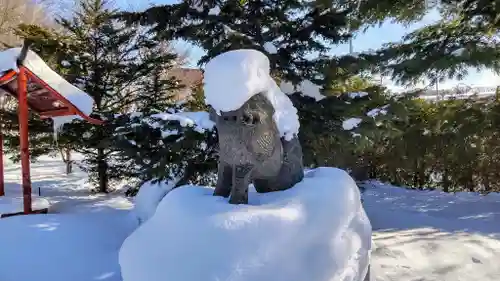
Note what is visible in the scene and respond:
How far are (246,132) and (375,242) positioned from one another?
2553 millimetres

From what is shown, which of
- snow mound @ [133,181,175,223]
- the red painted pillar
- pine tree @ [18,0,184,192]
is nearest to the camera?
snow mound @ [133,181,175,223]

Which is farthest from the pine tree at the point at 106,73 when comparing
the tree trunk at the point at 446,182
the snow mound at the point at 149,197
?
the tree trunk at the point at 446,182

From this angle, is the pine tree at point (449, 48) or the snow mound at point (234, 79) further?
the pine tree at point (449, 48)

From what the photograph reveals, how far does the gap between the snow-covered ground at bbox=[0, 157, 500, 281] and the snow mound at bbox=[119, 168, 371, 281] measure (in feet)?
4.11

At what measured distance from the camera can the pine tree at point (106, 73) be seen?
23.6 feet

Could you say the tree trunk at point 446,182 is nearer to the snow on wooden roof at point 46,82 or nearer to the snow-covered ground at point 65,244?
the snow-covered ground at point 65,244

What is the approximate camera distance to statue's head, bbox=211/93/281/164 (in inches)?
76.0

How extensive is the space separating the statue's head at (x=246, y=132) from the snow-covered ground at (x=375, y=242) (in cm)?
169

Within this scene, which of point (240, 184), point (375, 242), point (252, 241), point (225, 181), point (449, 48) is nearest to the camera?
point (252, 241)

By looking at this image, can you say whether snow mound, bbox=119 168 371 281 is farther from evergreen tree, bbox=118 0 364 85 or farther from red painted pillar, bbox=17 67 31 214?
red painted pillar, bbox=17 67 31 214

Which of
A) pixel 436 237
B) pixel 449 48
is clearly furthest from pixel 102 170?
pixel 449 48

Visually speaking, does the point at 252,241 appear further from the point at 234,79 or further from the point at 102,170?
the point at 102,170

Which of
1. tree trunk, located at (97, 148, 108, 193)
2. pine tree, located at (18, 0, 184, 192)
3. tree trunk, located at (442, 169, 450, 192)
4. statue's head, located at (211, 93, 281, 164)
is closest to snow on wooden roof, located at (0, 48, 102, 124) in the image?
pine tree, located at (18, 0, 184, 192)

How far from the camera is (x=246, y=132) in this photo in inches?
76.7
